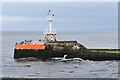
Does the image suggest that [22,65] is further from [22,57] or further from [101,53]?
[101,53]

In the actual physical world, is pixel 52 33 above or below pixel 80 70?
above

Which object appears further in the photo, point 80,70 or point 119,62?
point 119,62

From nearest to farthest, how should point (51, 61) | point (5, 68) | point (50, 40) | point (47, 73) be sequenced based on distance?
point (47, 73)
point (5, 68)
point (51, 61)
point (50, 40)

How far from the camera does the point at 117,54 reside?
67500 mm

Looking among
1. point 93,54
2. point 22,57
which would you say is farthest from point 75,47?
point 22,57

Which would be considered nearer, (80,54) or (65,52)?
(80,54)

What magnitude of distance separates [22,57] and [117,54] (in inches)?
591

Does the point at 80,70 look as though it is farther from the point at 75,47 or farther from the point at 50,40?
the point at 50,40

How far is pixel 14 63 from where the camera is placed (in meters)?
68.9

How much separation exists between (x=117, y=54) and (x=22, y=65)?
1491 centimetres

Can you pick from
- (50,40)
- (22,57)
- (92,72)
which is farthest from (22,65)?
(92,72)

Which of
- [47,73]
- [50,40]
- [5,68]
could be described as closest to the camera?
[47,73]

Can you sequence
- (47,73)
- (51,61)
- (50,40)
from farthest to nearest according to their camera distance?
1. (50,40)
2. (51,61)
3. (47,73)

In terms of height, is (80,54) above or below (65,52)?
below
